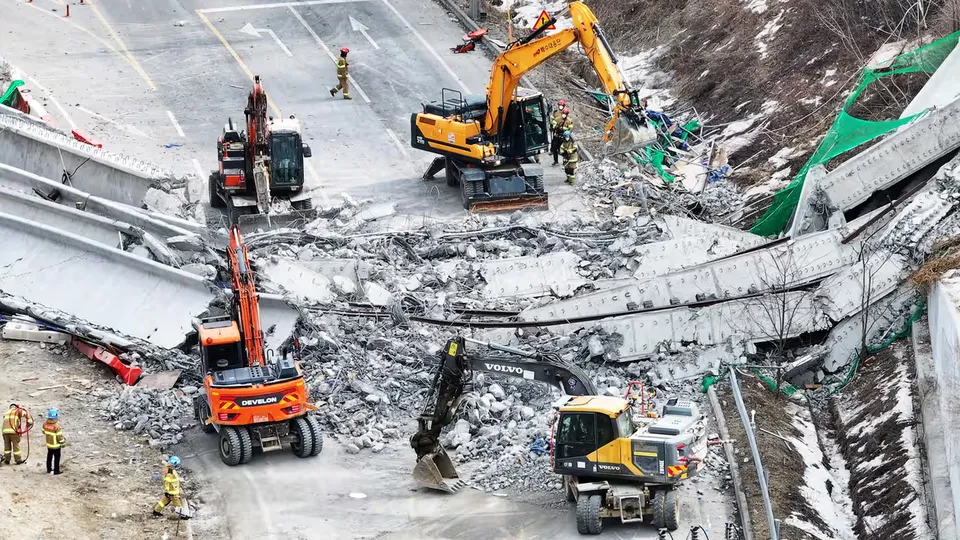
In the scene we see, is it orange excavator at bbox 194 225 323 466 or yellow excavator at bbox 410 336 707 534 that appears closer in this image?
yellow excavator at bbox 410 336 707 534

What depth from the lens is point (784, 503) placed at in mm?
24422

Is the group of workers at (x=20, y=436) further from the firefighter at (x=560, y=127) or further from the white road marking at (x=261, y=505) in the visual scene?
the firefighter at (x=560, y=127)

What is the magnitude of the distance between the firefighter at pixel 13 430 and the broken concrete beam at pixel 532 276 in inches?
408

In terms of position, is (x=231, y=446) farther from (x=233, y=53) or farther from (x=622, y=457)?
(x=233, y=53)

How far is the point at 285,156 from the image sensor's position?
1422 inches

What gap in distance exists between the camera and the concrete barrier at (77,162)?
36906 mm

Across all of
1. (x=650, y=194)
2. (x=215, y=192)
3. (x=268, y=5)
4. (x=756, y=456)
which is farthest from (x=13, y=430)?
(x=268, y=5)

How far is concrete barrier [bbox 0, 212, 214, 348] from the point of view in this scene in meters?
30.7

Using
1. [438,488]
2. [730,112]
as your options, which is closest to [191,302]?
[438,488]

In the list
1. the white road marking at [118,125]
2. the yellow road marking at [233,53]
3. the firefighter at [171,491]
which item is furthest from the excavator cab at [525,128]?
the firefighter at [171,491]

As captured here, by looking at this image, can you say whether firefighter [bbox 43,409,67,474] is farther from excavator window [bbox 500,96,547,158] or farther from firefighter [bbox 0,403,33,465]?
excavator window [bbox 500,96,547,158]

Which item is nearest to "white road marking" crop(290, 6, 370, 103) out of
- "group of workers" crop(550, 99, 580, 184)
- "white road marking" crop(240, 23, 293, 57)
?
"white road marking" crop(240, 23, 293, 57)

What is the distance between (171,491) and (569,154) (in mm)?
16629

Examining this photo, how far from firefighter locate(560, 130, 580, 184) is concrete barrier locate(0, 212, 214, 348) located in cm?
1069
